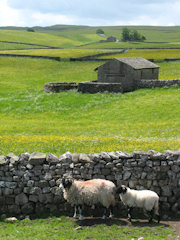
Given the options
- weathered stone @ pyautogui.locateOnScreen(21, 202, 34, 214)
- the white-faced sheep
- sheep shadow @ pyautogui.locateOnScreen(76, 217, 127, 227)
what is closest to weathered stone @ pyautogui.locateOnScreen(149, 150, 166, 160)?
the white-faced sheep

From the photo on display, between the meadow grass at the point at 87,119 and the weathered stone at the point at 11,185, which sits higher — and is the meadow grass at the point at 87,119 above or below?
above

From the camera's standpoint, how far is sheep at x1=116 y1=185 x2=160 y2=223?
1327 centimetres

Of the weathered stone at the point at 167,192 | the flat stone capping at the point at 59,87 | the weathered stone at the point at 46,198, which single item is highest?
the flat stone capping at the point at 59,87

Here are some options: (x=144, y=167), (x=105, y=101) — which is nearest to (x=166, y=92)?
(x=105, y=101)

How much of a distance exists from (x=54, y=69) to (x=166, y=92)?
38.7 m

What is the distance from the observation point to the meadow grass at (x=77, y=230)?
12088mm

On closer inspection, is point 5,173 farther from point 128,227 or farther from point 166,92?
point 166,92

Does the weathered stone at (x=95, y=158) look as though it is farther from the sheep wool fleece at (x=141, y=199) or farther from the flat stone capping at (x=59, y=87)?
the flat stone capping at (x=59, y=87)

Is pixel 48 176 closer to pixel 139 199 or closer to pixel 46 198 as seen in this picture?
pixel 46 198

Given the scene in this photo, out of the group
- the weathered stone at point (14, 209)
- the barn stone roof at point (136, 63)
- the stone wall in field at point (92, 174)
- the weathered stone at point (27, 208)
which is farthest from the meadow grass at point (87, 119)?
the barn stone roof at point (136, 63)

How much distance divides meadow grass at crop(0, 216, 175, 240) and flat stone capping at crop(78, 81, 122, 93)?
115 ft

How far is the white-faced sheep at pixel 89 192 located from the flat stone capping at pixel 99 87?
34.5 m

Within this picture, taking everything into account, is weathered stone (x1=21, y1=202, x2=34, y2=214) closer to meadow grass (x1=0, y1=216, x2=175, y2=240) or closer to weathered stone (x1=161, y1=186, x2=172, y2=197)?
meadow grass (x1=0, y1=216, x2=175, y2=240)

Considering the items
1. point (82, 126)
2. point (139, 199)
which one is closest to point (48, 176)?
point (139, 199)
